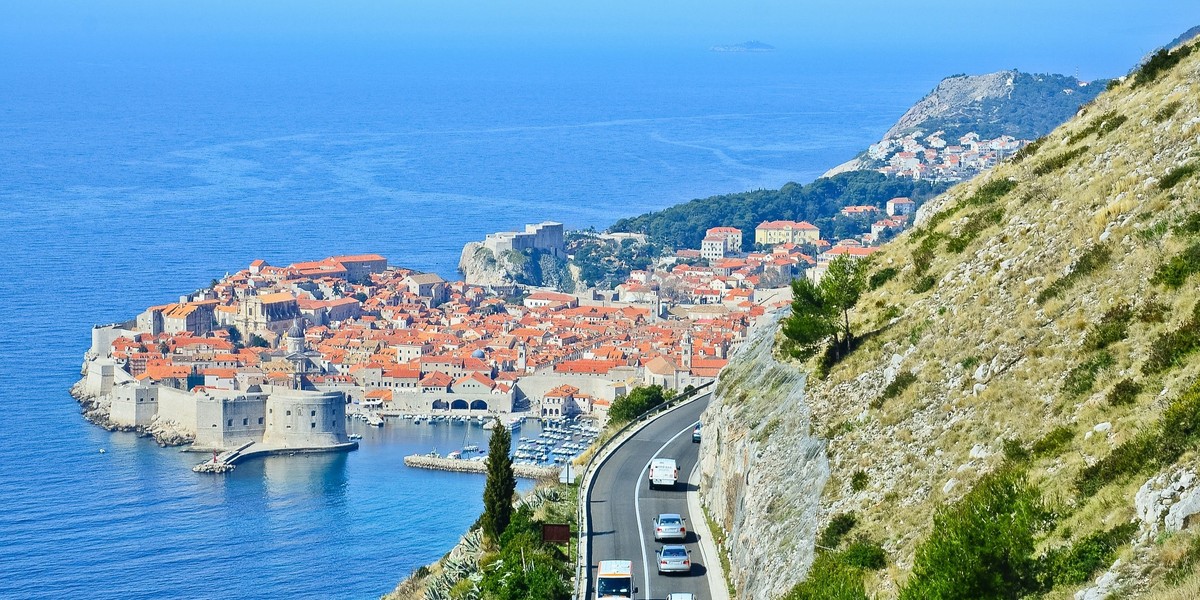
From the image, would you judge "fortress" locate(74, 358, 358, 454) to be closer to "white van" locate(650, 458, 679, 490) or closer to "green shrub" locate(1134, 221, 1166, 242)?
"white van" locate(650, 458, 679, 490)

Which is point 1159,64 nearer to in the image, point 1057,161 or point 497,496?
point 1057,161

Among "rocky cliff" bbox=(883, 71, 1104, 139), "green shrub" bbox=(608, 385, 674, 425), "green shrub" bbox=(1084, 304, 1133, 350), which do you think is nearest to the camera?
"green shrub" bbox=(1084, 304, 1133, 350)

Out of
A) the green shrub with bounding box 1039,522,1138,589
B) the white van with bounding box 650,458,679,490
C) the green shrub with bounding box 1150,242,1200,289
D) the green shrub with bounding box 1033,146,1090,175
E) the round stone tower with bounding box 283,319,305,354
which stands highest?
the round stone tower with bounding box 283,319,305,354

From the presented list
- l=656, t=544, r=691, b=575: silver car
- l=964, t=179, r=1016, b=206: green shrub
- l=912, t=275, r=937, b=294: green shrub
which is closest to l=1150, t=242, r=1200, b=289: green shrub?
l=912, t=275, r=937, b=294: green shrub

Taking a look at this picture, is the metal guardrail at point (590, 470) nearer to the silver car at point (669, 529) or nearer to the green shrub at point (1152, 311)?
the silver car at point (669, 529)

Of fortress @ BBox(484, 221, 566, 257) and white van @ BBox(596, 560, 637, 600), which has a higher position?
fortress @ BBox(484, 221, 566, 257)

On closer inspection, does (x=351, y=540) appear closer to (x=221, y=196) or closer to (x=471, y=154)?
(x=221, y=196)
